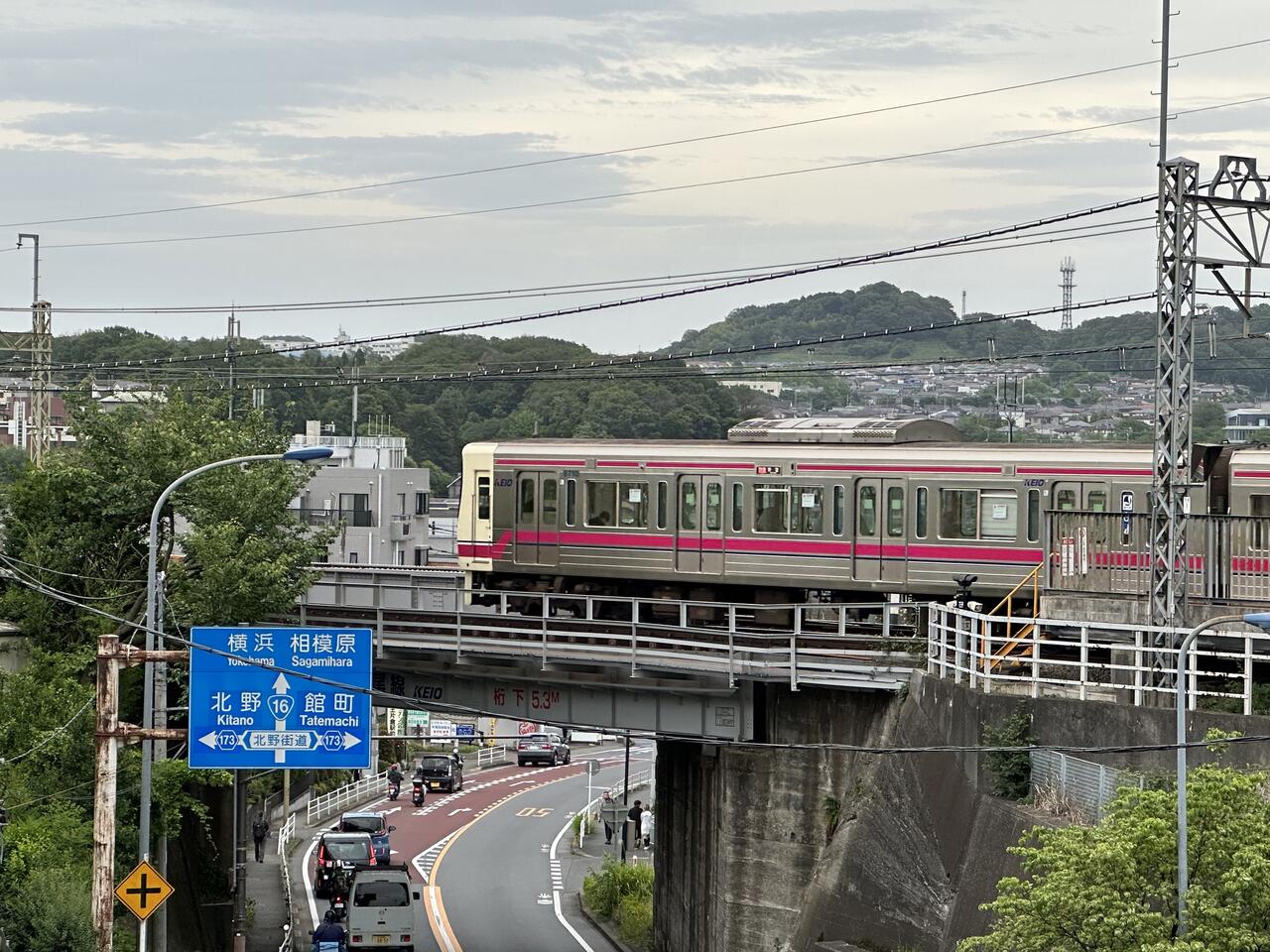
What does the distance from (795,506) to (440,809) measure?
137 ft

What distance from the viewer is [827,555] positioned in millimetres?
36656

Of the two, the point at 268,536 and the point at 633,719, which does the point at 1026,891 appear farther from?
the point at 268,536

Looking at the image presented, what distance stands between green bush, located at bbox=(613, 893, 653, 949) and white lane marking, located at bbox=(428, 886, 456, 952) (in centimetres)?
445

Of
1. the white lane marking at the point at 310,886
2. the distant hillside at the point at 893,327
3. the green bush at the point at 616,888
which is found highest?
the distant hillside at the point at 893,327

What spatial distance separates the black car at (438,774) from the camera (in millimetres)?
78750

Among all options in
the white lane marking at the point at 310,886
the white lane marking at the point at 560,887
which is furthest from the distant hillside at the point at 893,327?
the white lane marking at the point at 310,886

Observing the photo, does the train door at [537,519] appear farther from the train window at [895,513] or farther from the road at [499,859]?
the road at [499,859]

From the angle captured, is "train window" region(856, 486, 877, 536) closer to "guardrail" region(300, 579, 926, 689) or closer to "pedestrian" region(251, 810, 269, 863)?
"guardrail" region(300, 579, 926, 689)

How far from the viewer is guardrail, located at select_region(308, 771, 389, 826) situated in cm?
7194

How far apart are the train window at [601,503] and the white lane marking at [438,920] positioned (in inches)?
493

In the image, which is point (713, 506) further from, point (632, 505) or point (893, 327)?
point (893, 327)

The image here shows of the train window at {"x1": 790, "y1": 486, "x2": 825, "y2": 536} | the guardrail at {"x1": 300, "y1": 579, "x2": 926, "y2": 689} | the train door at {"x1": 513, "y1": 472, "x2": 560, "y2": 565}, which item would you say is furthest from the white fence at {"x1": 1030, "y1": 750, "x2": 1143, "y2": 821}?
the train door at {"x1": 513, "y1": 472, "x2": 560, "y2": 565}

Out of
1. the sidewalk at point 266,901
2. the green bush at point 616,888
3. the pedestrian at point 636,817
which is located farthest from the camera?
the pedestrian at point 636,817

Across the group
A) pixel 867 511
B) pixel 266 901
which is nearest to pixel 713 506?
pixel 867 511
